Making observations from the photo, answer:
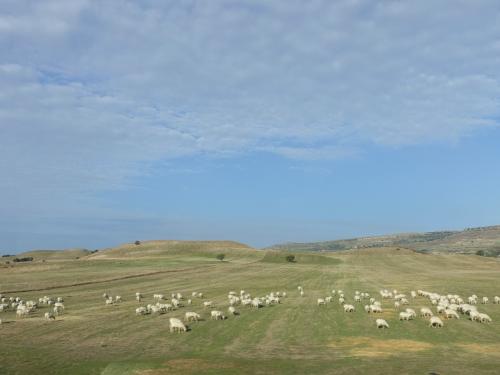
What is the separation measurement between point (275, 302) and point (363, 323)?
51.8ft

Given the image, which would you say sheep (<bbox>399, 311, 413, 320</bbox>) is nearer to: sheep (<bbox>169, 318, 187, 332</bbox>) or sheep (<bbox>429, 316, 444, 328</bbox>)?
sheep (<bbox>429, 316, 444, 328</bbox>)

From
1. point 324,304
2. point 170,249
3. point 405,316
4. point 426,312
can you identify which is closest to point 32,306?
point 324,304

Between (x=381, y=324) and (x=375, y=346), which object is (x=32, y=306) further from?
(x=375, y=346)

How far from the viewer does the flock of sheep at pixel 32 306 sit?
47.5 meters

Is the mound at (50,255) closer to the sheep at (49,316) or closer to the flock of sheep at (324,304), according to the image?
the flock of sheep at (324,304)

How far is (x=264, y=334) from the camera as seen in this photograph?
35531 millimetres

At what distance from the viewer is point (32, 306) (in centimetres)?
5191

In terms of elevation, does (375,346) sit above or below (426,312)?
below

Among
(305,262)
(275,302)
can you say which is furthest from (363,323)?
(305,262)

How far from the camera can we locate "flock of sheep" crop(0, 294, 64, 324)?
4751cm

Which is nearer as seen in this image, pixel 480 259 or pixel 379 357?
pixel 379 357

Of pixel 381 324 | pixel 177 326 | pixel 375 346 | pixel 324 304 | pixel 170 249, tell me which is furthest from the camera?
pixel 170 249

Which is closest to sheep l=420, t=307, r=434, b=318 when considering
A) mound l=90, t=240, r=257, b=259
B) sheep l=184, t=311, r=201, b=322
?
sheep l=184, t=311, r=201, b=322

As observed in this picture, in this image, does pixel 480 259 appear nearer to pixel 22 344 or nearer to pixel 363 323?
pixel 363 323
